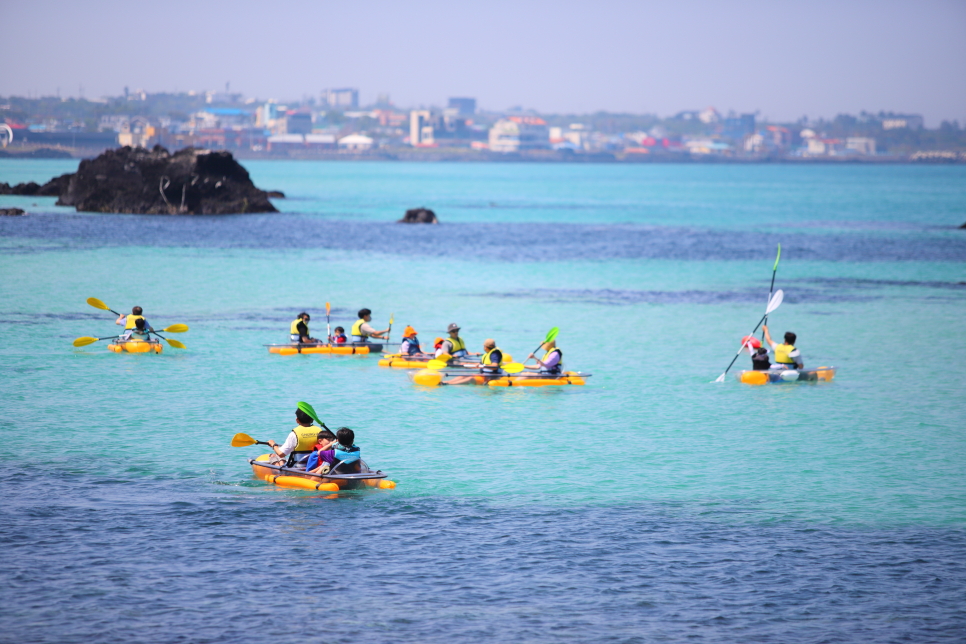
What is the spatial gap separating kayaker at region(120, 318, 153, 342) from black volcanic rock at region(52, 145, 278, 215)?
67.9 m

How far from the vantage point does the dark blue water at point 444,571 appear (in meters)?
13.6

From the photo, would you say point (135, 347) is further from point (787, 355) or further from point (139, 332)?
point (787, 355)

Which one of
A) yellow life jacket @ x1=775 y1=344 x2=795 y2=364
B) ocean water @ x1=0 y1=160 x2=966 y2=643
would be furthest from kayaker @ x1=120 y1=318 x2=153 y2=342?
yellow life jacket @ x1=775 y1=344 x2=795 y2=364

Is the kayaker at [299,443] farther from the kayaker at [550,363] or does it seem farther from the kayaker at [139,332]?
the kayaker at [139,332]

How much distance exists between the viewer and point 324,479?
1856 cm

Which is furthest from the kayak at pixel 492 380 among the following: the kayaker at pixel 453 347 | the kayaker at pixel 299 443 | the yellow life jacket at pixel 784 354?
the kayaker at pixel 299 443

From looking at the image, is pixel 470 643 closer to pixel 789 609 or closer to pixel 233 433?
pixel 789 609

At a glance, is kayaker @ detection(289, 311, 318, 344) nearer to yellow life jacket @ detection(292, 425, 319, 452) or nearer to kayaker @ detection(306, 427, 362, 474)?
yellow life jacket @ detection(292, 425, 319, 452)

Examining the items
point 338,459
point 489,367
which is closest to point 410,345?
point 489,367

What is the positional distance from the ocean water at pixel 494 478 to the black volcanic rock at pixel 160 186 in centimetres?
4838

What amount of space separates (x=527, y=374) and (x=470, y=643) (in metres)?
16.6

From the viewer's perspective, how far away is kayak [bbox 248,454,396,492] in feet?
61.0

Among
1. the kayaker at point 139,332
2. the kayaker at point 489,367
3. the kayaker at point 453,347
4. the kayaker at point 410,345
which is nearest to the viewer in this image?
the kayaker at point 489,367

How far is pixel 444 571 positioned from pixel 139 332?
2111 centimetres
